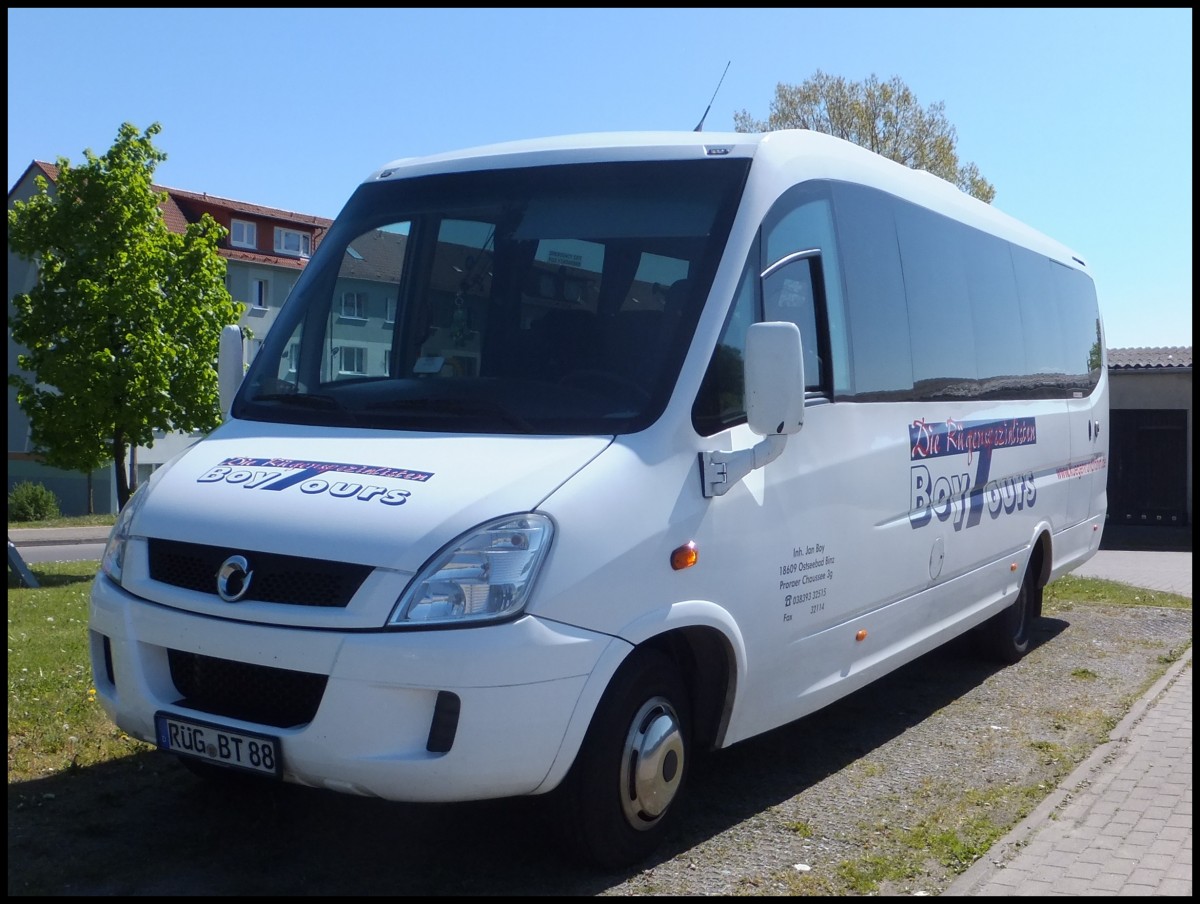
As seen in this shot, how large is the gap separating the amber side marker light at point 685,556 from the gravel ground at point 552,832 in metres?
1.07

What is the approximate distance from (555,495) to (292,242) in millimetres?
51937

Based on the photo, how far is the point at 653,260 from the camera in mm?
5098

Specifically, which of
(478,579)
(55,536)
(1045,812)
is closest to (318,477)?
(478,579)

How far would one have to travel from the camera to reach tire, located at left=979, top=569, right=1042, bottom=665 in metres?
9.02

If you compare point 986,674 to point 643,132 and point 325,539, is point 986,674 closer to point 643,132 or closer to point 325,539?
point 643,132

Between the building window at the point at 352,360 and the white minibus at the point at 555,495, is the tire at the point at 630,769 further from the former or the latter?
the building window at the point at 352,360

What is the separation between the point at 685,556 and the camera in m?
4.67

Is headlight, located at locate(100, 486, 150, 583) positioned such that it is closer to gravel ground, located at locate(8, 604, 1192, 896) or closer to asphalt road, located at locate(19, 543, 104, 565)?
gravel ground, located at locate(8, 604, 1192, 896)

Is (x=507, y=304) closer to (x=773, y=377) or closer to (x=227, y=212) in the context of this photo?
(x=773, y=377)

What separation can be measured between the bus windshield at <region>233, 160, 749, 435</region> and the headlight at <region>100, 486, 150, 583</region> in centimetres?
63

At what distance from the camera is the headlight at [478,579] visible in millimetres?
4074

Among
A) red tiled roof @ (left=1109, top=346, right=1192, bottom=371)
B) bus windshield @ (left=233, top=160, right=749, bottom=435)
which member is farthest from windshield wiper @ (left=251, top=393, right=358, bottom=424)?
red tiled roof @ (left=1109, top=346, right=1192, bottom=371)

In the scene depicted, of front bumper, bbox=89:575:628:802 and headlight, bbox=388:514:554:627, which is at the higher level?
headlight, bbox=388:514:554:627

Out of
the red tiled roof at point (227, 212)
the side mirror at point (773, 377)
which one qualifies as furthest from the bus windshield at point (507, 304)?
the red tiled roof at point (227, 212)
